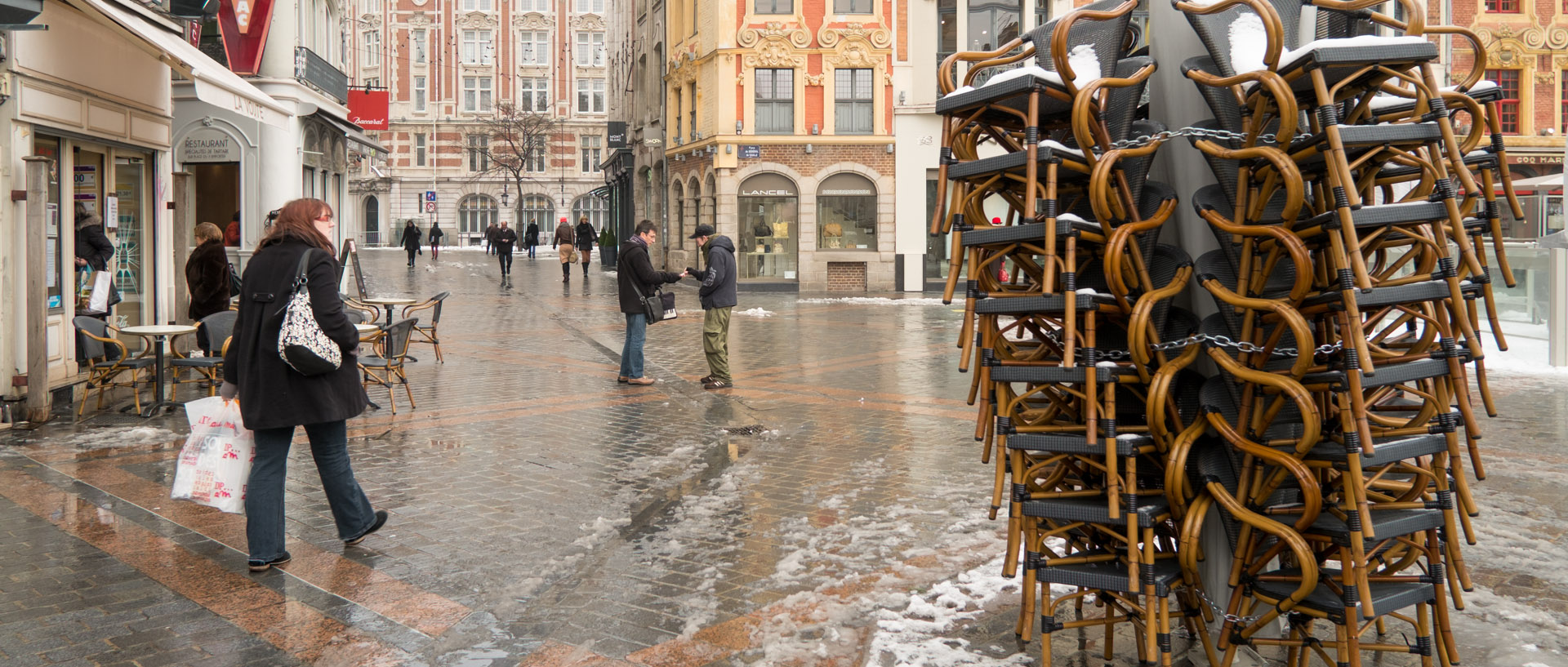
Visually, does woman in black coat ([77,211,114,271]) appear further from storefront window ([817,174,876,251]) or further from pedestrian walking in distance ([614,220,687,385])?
storefront window ([817,174,876,251])

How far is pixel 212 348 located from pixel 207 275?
1.54m

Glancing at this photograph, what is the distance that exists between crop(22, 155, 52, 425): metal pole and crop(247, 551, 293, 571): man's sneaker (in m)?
5.17

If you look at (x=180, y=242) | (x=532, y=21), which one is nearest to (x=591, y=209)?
(x=532, y=21)

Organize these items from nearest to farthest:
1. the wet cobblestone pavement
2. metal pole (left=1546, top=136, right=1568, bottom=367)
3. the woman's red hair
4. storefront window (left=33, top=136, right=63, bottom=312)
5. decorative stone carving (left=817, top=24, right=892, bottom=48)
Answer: the wet cobblestone pavement < the woman's red hair < storefront window (left=33, top=136, right=63, bottom=312) < metal pole (left=1546, top=136, right=1568, bottom=367) < decorative stone carving (left=817, top=24, right=892, bottom=48)

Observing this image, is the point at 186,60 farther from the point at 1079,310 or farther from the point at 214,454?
the point at 1079,310

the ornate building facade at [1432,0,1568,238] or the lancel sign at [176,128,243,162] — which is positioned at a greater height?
the ornate building facade at [1432,0,1568,238]

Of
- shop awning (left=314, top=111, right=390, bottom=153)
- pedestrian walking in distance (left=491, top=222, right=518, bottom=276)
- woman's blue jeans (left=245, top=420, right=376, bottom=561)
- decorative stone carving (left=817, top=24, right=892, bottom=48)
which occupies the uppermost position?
decorative stone carving (left=817, top=24, right=892, bottom=48)

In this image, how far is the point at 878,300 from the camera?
2822 cm

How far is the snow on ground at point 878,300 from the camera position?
89.2 ft

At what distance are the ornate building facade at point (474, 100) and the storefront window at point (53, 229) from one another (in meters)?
68.8

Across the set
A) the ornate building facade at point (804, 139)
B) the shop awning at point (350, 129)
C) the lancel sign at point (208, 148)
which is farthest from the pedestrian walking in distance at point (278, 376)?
the ornate building facade at point (804, 139)

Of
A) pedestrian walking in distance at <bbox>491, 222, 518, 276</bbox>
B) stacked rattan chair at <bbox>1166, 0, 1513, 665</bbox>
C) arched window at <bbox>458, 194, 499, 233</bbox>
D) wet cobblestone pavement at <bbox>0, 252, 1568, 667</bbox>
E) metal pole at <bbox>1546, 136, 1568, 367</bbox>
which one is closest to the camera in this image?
stacked rattan chair at <bbox>1166, 0, 1513, 665</bbox>

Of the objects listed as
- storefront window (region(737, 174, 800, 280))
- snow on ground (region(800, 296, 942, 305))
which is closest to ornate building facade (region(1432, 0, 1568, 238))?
snow on ground (region(800, 296, 942, 305))

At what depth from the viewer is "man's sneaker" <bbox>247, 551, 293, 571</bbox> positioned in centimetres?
553
